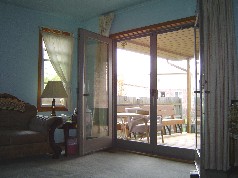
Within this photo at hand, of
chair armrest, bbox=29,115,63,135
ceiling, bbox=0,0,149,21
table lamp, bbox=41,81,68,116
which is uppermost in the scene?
ceiling, bbox=0,0,149,21

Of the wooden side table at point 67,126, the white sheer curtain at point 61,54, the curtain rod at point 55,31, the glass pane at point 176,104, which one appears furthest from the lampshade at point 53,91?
the glass pane at point 176,104

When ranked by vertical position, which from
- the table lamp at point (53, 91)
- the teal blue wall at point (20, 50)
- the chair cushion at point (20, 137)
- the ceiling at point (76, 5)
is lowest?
the chair cushion at point (20, 137)

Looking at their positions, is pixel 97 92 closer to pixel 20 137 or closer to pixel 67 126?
pixel 67 126

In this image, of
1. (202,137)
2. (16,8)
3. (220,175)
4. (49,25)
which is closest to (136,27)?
(49,25)

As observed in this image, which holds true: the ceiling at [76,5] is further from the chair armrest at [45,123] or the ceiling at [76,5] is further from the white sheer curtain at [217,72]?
the chair armrest at [45,123]

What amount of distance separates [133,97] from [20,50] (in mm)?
4500

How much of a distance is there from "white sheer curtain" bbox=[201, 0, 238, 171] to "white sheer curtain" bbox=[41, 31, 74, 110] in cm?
334

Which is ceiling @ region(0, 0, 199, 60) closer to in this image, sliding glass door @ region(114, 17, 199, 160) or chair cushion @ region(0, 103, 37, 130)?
sliding glass door @ region(114, 17, 199, 160)

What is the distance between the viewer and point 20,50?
5195 mm

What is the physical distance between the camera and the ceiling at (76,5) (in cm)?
495

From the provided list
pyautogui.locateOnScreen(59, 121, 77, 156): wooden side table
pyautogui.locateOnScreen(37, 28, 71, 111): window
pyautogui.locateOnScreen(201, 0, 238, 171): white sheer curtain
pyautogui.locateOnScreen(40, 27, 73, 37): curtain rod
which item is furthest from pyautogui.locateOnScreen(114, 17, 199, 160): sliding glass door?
pyautogui.locateOnScreen(37, 28, 71, 111): window

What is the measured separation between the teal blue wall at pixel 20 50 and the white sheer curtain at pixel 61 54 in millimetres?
261

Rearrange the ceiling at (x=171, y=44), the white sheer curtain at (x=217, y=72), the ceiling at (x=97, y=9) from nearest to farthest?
the white sheer curtain at (x=217, y=72) → the ceiling at (x=97, y=9) → the ceiling at (x=171, y=44)

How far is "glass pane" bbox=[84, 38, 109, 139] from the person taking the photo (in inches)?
200
